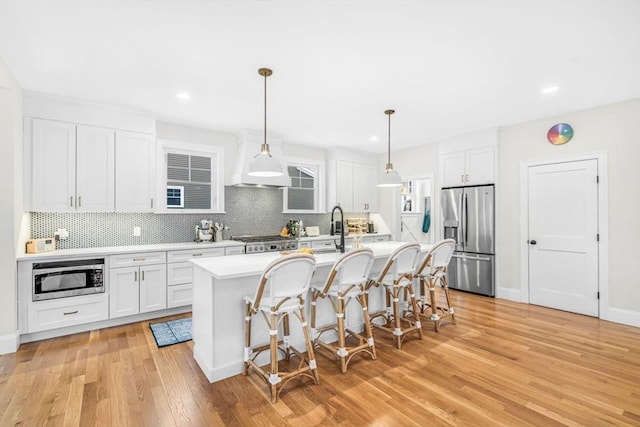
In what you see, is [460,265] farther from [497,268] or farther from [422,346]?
[422,346]

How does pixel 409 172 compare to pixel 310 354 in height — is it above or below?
above

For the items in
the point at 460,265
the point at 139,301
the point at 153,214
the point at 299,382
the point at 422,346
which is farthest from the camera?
the point at 460,265

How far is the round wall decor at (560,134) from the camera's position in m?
4.22

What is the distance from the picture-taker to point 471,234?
521 centimetres

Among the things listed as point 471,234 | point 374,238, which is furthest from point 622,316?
point 374,238

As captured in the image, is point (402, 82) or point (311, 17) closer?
point (311, 17)

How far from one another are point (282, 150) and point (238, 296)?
368 cm

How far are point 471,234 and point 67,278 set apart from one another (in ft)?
18.4

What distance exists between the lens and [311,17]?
2.18m

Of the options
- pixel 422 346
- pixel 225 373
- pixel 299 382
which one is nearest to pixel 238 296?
pixel 225 373

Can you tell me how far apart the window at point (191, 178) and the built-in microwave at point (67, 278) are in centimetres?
119

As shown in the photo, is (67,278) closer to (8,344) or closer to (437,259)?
(8,344)

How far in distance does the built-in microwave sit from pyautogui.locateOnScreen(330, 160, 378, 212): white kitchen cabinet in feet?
13.3

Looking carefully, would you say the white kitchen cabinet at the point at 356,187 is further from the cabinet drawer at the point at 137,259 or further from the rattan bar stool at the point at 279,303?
the rattan bar stool at the point at 279,303
